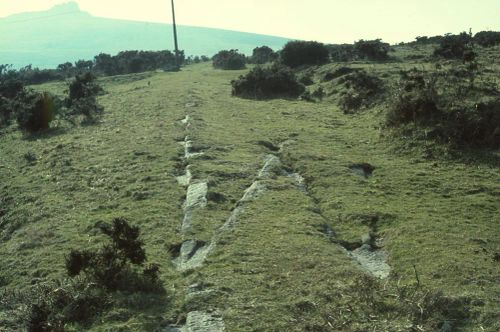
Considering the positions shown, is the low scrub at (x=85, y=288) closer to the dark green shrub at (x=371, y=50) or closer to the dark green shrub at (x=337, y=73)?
the dark green shrub at (x=337, y=73)

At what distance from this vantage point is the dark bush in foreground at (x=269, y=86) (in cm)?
4041

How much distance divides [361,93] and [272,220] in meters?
19.6

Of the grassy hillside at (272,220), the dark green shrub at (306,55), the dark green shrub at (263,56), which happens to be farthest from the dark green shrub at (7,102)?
the dark green shrub at (263,56)

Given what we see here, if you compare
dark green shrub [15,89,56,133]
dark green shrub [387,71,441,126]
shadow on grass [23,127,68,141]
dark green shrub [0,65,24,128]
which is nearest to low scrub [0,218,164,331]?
dark green shrub [387,71,441,126]

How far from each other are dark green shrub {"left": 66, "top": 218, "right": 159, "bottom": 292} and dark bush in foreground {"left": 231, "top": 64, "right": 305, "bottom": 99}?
28.8 metres

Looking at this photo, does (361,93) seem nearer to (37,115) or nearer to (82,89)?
(37,115)

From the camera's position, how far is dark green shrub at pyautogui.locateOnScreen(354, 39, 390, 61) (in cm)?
5530

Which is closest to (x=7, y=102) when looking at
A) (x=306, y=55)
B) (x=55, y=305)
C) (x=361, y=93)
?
(x=361, y=93)

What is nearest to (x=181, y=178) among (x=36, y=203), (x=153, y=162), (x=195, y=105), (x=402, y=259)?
(x=153, y=162)

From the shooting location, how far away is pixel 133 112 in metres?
35.4

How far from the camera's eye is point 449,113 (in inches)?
877

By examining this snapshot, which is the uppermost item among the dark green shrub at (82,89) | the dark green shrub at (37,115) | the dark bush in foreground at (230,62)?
the dark bush in foreground at (230,62)

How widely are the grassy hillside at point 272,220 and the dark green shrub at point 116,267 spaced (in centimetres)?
42

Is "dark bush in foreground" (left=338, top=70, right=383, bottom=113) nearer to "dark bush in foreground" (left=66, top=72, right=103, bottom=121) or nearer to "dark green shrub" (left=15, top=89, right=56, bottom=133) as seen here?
"dark bush in foreground" (left=66, top=72, right=103, bottom=121)
